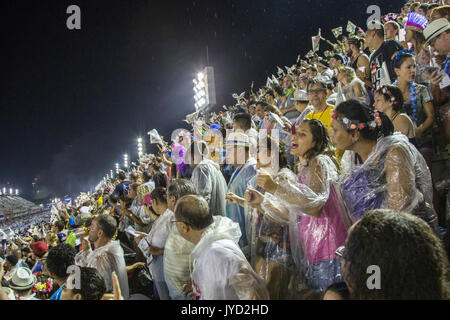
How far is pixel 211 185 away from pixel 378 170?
2319 mm

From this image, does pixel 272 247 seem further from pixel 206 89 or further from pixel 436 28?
pixel 206 89

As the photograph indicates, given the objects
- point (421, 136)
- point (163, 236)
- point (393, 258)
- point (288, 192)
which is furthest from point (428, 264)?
point (421, 136)

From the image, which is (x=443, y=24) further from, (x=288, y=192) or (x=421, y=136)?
(x=288, y=192)

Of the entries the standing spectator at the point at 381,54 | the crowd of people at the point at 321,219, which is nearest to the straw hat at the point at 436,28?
the crowd of people at the point at 321,219

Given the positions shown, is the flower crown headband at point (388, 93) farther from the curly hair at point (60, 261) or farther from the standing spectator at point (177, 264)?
the curly hair at point (60, 261)

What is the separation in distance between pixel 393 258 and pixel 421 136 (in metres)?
Result: 2.94

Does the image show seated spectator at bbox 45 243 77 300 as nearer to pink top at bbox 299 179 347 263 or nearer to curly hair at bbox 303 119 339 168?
pink top at bbox 299 179 347 263

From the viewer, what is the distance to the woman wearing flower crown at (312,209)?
2125 mm

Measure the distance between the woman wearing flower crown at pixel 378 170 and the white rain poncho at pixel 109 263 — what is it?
2202 millimetres

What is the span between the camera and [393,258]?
1147mm

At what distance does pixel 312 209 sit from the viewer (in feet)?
7.02

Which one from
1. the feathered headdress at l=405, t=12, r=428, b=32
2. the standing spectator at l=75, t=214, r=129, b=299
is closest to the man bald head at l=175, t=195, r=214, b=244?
the standing spectator at l=75, t=214, r=129, b=299

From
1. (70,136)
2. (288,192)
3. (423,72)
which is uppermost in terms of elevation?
(70,136)
